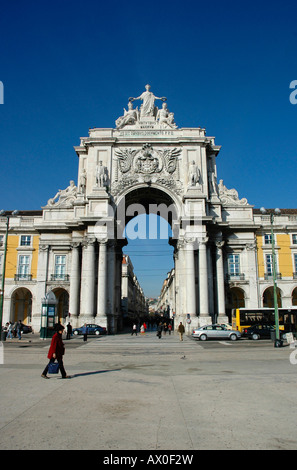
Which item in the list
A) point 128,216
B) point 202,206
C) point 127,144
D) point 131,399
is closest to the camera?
point 131,399

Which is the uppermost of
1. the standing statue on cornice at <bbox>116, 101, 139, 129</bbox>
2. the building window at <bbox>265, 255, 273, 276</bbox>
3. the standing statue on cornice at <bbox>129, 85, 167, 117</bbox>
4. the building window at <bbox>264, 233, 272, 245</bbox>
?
the standing statue on cornice at <bbox>129, 85, 167, 117</bbox>

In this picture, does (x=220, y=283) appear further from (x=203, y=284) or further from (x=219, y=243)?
(x=219, y=243)

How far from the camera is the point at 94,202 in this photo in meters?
39.6

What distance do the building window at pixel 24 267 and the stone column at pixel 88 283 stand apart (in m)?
8.19

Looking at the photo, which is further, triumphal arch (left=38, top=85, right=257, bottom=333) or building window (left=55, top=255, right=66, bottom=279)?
building window (left=55, top=255, right=66, bottom=279)

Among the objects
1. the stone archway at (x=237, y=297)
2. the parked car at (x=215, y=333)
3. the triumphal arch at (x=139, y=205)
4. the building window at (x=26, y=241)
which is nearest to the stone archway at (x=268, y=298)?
the stone archway at (x=237, y=297)

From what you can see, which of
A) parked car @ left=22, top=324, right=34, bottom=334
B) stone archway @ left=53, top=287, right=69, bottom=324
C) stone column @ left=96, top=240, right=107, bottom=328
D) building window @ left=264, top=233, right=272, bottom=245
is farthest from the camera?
stone archway @ left=53, top=287, right=69, bottom=324

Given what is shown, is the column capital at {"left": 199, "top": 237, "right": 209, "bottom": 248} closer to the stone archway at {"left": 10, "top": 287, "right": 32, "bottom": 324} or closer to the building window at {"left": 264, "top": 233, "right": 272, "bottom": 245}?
the building window at {"left": 264, "top": 233, "right": 272, "bottom": 245}

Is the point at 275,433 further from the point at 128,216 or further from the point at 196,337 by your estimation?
the point at 128,216

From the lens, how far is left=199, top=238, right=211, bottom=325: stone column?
3666cm

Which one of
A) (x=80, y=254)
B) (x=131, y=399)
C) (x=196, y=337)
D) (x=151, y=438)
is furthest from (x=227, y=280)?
(x=151, y=438)

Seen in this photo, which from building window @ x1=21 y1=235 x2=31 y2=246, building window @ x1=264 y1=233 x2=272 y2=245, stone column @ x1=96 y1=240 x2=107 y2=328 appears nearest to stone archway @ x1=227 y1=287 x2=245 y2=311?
building window @ x1=264 y1=233 x2=272 y2=245

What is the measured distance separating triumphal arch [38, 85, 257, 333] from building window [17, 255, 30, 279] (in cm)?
227
